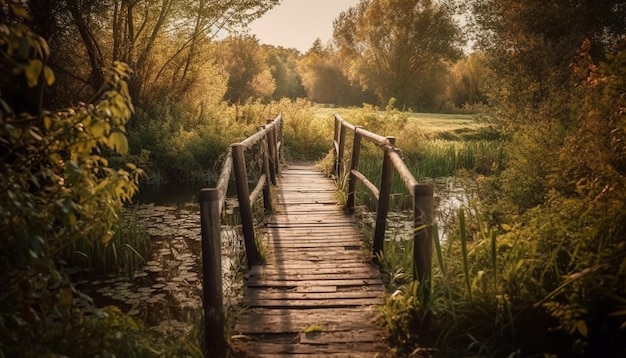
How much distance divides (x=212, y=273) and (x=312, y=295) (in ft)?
3.65

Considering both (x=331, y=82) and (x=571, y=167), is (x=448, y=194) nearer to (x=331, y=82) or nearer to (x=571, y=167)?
(x=571, y=167)

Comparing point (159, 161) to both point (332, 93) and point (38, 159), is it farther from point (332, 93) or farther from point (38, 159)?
point (332, 93)

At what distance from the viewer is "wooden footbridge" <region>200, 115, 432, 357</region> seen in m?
2.90

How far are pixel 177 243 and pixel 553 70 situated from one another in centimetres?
872

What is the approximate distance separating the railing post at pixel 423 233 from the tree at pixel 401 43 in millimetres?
30128

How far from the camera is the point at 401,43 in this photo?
104 feet

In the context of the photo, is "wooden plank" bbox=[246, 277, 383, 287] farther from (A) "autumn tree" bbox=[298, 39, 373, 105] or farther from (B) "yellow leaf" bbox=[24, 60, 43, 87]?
(A) "autumn tree" bbox=[298, 39, 373, 105]

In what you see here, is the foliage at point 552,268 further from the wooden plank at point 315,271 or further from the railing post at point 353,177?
the railing post at point 353,177

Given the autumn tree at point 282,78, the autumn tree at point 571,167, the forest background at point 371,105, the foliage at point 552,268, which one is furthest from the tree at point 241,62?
the foliage at point 552,268

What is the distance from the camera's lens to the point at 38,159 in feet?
7.18

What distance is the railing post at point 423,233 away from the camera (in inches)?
117

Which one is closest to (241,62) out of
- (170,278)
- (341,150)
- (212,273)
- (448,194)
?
(341,150)

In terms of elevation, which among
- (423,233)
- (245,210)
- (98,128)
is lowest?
(245,210)

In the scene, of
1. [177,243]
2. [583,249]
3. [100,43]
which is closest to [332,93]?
[100,43]
